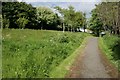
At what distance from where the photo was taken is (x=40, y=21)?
83688 millimetres

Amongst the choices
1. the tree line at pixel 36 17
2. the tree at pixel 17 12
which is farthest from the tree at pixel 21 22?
the tree at pixel 17 12

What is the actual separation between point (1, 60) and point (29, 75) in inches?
158

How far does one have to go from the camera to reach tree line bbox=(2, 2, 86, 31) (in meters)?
A: 70.8

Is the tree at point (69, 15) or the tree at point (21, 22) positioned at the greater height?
the tree at point (69, 15)

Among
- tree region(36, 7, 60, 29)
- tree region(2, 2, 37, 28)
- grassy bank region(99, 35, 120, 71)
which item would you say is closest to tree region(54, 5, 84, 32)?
tree region(36, 7, 60, 29)

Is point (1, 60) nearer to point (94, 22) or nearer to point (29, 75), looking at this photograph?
point (29, 75)

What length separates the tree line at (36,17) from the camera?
70.8 m

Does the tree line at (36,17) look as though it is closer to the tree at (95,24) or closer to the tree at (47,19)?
the tree at (47,19)

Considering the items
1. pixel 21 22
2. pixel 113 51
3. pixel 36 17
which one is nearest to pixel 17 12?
pixel 21 22

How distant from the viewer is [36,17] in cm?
8162

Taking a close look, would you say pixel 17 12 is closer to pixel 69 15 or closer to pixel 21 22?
pixel 21 22

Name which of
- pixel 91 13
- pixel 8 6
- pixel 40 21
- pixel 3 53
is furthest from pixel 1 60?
pixel 91 13

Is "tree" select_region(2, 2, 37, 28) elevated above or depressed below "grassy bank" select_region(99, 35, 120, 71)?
above

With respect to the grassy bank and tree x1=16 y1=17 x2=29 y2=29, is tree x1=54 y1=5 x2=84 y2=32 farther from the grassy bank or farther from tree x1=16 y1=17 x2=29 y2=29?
the grassy bank
